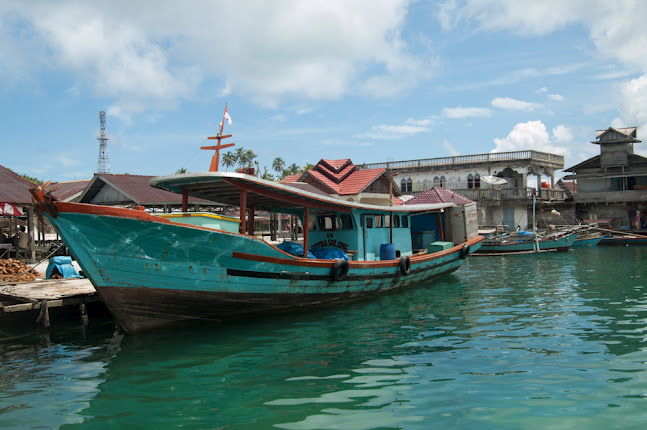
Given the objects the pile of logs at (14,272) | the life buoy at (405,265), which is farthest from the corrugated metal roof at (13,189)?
the life buoy at (405,265)

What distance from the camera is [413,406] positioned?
17.6 ft

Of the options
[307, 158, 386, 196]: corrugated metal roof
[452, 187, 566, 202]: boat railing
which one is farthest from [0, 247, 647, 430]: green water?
[452, 187, 566, 202]: boat railing

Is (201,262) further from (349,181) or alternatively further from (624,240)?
(624,240)

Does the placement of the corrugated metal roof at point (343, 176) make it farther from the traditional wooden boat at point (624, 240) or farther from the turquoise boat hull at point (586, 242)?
the traditional wooden boat at point (624, 240)

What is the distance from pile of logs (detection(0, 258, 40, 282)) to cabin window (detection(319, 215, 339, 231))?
7.78 metres

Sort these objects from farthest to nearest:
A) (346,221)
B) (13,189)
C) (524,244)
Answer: (524,244), (13,189), (346,221)

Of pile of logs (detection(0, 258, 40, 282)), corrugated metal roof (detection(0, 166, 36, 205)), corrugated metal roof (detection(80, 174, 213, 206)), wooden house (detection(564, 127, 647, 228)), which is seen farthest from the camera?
wooden house (detection(564, 127, 647, 228))

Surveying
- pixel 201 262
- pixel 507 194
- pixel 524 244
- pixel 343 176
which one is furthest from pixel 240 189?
pixel 507 194

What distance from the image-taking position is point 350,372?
6.61m

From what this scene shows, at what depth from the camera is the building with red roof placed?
29.5 m

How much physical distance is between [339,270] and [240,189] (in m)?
3.06

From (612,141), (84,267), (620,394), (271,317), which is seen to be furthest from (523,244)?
(84,267)

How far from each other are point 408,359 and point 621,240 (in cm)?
3148

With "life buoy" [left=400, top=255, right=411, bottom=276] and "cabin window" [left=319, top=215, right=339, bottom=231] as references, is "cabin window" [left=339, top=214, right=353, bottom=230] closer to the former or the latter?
"cabin window" [left=319, top=215, right=339, bottom=231]
